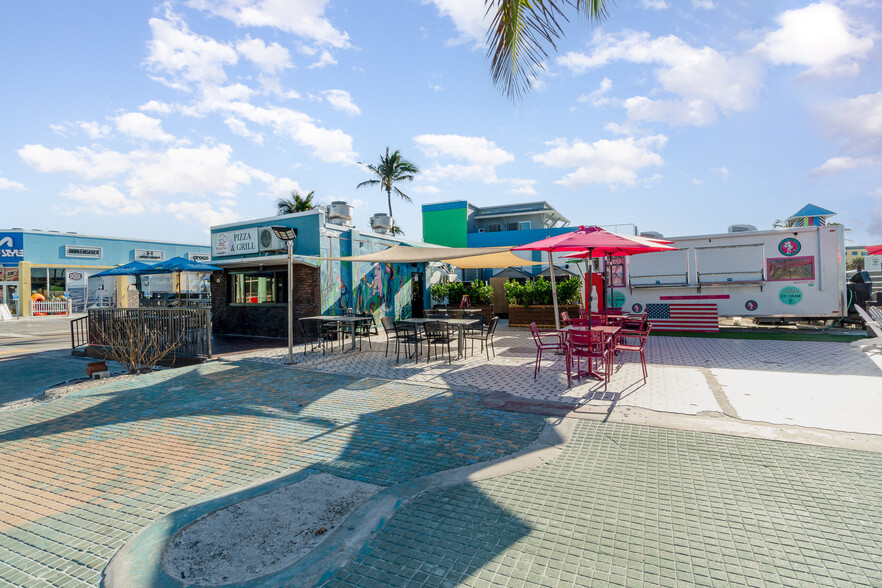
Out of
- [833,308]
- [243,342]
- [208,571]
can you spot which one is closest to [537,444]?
[208,571]

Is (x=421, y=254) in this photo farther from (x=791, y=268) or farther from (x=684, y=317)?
(x=791, y=268)

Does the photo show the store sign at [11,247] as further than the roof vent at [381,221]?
Yes

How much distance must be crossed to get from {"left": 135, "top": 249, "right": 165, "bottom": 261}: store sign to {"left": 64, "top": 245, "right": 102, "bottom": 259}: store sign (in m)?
2.19

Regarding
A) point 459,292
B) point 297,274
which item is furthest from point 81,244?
point 459,292

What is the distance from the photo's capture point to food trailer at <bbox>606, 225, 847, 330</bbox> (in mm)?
11320

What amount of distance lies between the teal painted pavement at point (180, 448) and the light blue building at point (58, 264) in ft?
66.8

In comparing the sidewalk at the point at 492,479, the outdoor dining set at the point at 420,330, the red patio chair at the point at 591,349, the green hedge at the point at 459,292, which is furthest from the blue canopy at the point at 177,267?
the red patio chair at the point at 591,349

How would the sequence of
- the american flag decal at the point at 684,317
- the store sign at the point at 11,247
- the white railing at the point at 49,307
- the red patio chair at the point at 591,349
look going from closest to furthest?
the red patio chair at the point at 591,349 < the american flag decal at the point at 684,317 < the store sign at the point at 11,247 < the white railing at the point at 49,307

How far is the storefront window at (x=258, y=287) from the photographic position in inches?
532

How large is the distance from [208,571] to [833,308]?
1444cm

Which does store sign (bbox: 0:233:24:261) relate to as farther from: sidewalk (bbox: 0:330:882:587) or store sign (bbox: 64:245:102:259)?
sidewalk (bbox: 0:330:882:587)

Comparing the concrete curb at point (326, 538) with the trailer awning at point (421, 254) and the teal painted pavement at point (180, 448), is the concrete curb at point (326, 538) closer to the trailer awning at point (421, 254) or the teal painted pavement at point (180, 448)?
the teal painted pavement at point (180, 448)

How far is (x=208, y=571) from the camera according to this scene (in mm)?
2379

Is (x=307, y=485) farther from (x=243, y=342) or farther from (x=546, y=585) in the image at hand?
(x=243, y=342)
